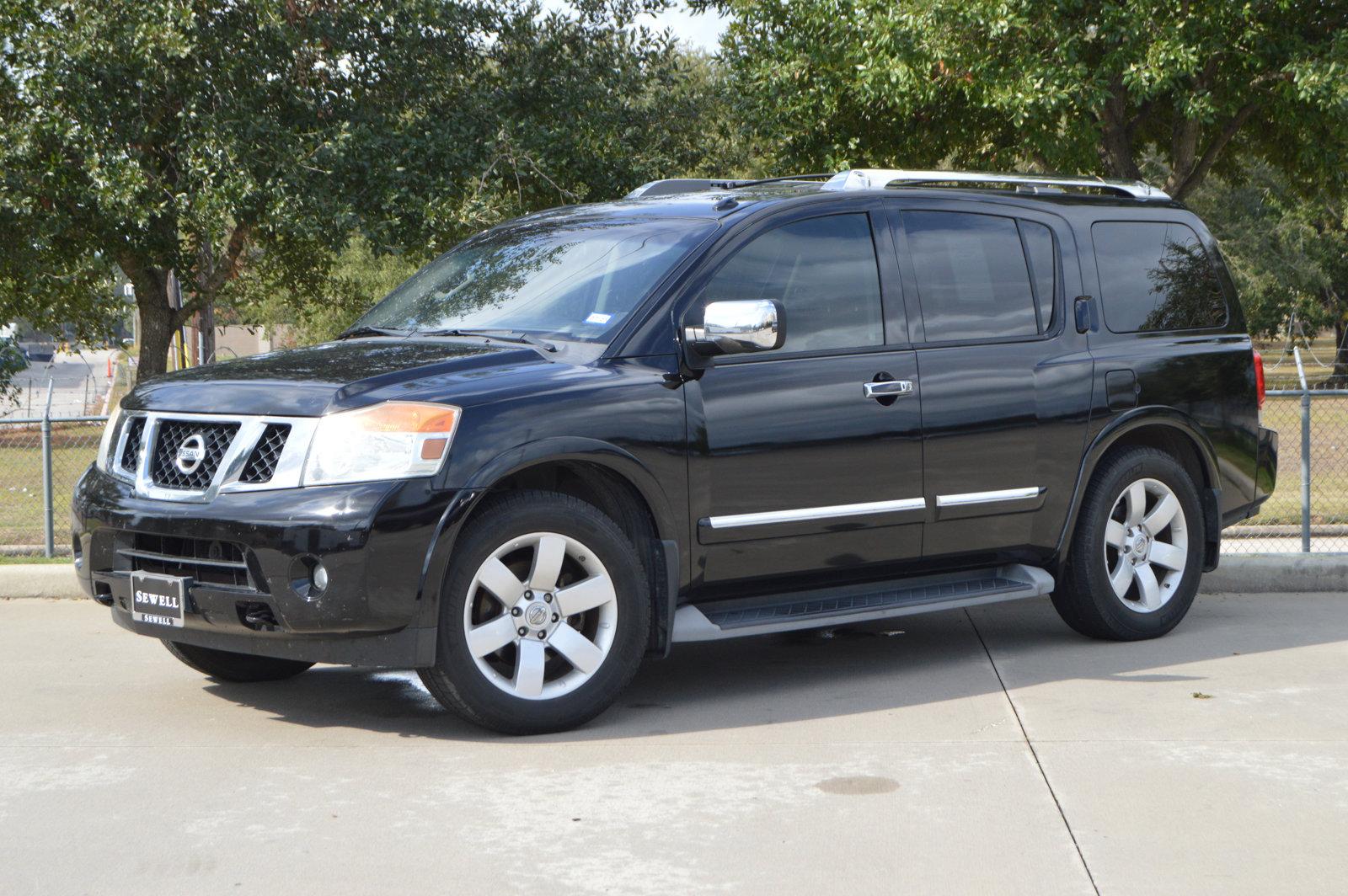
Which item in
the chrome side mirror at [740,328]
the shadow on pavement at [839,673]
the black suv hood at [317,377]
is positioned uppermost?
the chrome side mirror at [740,328]

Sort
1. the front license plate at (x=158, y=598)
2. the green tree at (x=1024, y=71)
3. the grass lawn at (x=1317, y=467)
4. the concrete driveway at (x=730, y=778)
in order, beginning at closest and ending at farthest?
the concrete driveway at (x=730, y=778), the front license plate at (x=158, y=598), the grass lawn at (x=1317, y=467), the green tree at (x=1024, y=71)

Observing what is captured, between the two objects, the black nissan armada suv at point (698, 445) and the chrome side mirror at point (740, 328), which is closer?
the black nissan armada suv at point (698, 445)

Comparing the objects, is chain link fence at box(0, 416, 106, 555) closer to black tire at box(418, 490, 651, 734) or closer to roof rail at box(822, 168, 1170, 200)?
black tire at box(418, 490, 651, 734)

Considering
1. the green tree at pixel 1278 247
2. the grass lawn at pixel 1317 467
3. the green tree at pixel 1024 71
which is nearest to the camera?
the grass lawn at pixel 1317 467

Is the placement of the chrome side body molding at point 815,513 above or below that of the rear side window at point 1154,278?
below

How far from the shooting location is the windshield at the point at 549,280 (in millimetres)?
6141

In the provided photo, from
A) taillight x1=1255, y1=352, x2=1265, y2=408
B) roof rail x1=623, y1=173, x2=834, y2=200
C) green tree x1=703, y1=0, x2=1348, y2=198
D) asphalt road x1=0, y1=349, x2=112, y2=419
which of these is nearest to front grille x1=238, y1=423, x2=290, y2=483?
roof rail x1=623, y1=173, x2=834, y2=200

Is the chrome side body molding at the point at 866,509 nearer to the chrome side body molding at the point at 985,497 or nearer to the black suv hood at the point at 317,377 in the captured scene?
the chrome side body molding at the point at 985,497

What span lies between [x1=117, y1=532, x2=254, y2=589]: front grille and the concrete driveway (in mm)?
597

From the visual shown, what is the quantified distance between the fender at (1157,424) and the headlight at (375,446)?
302 cm

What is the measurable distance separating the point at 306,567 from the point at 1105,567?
364 cm

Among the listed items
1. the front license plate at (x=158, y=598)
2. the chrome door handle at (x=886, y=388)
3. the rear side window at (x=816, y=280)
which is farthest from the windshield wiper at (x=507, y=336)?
the front license plate at (x=158, y=598)

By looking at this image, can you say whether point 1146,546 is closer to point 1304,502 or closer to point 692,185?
point 1304,502

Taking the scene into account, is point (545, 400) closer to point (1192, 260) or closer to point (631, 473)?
point (631, 473)
